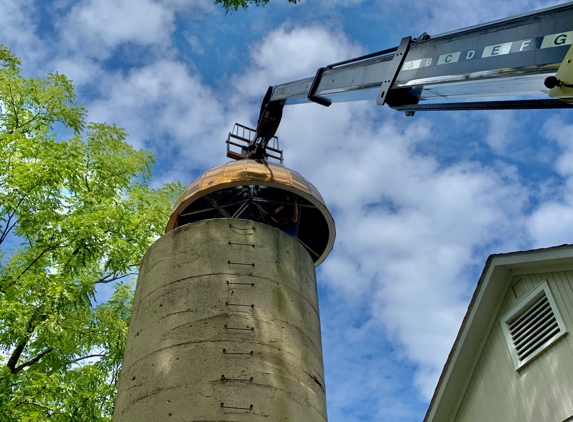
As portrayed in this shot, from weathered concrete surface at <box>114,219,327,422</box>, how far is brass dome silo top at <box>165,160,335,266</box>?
2.17 metres

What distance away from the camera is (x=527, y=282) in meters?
Answer: 7.66

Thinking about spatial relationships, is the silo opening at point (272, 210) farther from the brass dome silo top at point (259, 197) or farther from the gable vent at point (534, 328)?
the gable vent at point (534, 328)

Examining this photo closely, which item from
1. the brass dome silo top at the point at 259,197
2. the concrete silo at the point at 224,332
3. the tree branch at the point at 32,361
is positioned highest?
the brass dome silo top at the point at 259,197

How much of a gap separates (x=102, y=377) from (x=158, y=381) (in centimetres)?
438

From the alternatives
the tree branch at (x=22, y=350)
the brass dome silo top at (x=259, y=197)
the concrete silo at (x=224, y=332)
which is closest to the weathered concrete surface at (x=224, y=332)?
the concrete silo at (x=224, y=332)

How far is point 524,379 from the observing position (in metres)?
7.02

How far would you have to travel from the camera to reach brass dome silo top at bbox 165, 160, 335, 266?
321 inches

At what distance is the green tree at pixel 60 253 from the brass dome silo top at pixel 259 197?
4.49 feet

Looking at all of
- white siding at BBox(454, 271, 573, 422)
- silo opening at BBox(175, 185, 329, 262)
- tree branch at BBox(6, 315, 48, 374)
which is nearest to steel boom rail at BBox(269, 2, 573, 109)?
silo opening at BBox(175, 185, 329, 262)

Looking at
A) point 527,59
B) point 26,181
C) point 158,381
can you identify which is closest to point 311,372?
point 158,381

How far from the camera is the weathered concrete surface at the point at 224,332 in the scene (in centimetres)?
451

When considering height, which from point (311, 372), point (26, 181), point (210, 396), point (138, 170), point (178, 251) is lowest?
point (210, 396)

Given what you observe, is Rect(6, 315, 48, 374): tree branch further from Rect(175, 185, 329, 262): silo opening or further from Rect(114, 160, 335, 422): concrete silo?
Rect(114, 160, 335, 422): concrete silo

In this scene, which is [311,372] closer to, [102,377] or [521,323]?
[521,323]
